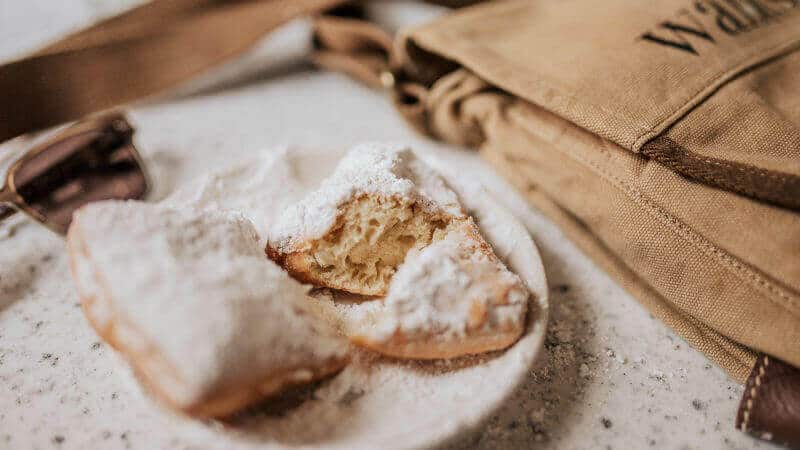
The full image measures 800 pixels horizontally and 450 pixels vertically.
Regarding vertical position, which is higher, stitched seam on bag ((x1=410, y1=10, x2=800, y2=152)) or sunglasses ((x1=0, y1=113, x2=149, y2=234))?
stitched seam on bag ((x1=410, y1=10, x2=800, y2=152))

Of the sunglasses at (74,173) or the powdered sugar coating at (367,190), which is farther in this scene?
the sunglasses at (74,173)

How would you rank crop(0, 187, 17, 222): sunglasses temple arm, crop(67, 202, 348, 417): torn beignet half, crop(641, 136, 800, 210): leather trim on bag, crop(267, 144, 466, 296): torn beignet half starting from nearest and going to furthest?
1. crop(67, 202, 348, 417): torn beignet half
2. crop(641, 136, 800, 210): leather trim on bag
3. crop(267, 144, 466, 296): torn beignet half
4. crop(0, 187, 17, 222): sunglasses temple arm

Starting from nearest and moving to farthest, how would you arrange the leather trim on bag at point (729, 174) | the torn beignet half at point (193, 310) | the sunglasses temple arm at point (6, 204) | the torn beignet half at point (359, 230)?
1. the torn beignet half at point (193, 310)
2. the leather trim on bag at point (729, 174)
3. the torn beignet half at point (359, 230)
4. the sunglasses temple arm at point (6, 204)

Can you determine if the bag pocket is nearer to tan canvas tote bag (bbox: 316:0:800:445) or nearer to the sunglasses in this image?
tan canvas tote bag (bbox: 316:0:800:445)

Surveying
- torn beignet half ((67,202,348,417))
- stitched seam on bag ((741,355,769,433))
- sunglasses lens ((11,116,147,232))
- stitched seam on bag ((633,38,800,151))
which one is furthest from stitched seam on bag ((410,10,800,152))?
sunglasses lens ((11,116,147,232))

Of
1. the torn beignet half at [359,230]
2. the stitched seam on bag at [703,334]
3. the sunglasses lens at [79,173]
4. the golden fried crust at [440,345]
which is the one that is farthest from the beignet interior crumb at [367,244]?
the sunglasses lens at [79,173]

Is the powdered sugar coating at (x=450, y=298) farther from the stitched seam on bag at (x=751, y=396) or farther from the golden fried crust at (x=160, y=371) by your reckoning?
the stitched seam on bag at (x=751, y=396)
